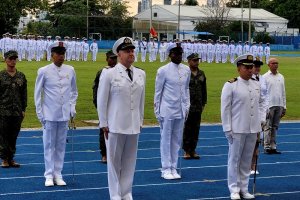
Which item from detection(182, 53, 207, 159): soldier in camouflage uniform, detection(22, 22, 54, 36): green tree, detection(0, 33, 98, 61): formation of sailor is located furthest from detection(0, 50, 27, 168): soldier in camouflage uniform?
detection(22, 22, 54, 36): green tree

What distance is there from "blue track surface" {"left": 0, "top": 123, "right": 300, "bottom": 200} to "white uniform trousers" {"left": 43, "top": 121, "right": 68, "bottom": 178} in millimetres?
281

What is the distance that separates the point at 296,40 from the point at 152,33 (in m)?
31.2

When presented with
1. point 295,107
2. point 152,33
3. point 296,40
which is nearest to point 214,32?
point 296,40

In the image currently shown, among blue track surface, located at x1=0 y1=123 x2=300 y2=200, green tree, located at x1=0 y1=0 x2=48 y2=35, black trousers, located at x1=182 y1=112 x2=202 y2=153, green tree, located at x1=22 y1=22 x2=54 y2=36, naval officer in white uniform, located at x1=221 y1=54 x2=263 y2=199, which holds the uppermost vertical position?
green tree, located at x1=0 y1=0 x2=48 y2=35

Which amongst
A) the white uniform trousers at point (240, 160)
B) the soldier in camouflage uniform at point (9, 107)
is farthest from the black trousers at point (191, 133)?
the white uniform trousers at point (240, 160)

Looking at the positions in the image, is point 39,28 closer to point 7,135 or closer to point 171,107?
point 7,135

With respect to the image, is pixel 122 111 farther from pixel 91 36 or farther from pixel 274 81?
pixel 91 36

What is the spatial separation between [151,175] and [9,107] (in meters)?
2.75

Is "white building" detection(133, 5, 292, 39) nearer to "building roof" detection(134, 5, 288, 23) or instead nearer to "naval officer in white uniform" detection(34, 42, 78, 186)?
"building roof" detection(134, 5, 288, 23)

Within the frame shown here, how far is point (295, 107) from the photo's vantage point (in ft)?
75.2

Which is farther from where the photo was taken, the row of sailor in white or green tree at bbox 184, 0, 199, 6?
green tree at bbox 184, 0, 199, 6

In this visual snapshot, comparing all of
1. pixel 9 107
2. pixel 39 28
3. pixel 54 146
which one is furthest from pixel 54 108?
pixel 39 28

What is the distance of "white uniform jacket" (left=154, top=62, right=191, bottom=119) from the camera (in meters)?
11.2

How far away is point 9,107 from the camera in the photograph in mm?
11867
